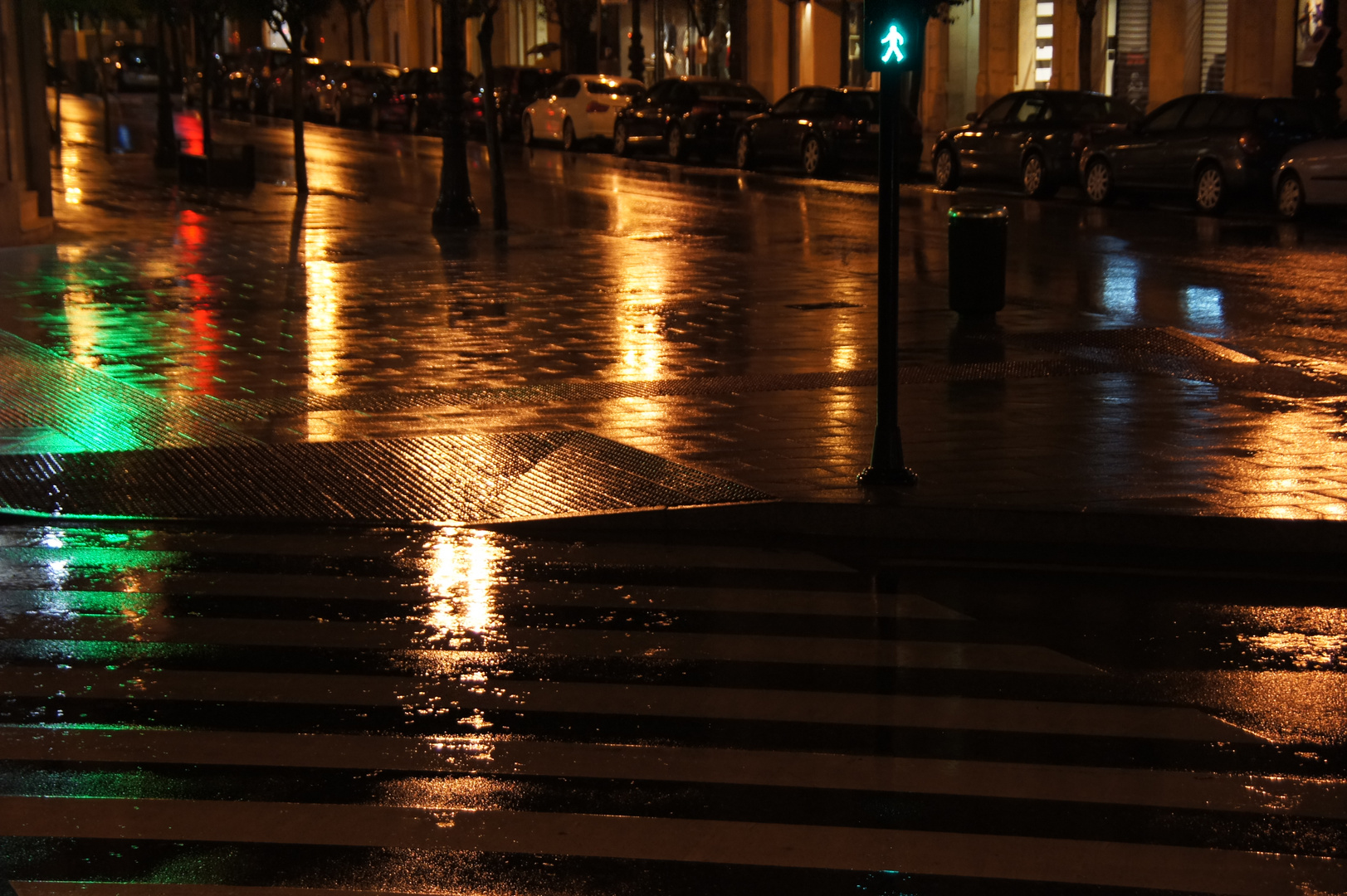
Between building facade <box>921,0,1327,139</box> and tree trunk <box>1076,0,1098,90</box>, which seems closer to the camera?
building facade <box>921,0,1327,139</box>

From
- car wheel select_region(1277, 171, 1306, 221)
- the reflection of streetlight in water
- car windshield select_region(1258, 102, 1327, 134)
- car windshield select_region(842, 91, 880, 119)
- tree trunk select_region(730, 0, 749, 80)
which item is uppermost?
tree trunk select_region(730, 0, 749, 80)

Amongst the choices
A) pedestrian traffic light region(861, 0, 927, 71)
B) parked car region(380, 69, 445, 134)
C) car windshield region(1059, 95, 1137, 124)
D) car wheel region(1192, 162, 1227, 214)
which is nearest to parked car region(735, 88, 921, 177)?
car windshield region(1059, 95, 1137, 124)

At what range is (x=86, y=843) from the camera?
14.6 ft

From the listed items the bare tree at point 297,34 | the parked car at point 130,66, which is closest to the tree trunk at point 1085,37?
the bare tree at point 297,34

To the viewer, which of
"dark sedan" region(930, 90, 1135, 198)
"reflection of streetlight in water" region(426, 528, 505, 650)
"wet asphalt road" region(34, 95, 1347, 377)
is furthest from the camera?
"dark sedan" region(930, 90, 1135, 198)

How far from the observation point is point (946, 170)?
2850 cm

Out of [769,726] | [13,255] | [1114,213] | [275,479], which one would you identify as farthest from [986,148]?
[769,726]

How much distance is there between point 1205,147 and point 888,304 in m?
15.8

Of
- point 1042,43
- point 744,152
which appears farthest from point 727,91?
point 1042,43

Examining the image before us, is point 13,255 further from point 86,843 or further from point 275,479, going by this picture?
point 86,843

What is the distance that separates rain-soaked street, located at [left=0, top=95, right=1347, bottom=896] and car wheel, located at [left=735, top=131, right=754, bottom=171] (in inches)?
731

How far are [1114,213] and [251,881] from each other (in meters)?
20.9

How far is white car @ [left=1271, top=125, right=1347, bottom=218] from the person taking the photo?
20531 millimetres

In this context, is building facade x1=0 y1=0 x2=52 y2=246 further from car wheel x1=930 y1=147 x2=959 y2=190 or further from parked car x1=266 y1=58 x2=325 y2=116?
parked car x1=266 y1=58 x2=325 y2=116
